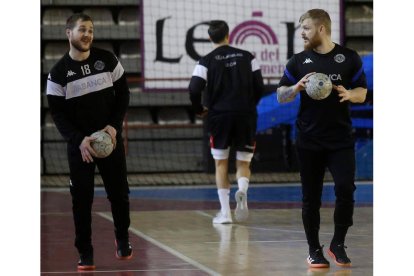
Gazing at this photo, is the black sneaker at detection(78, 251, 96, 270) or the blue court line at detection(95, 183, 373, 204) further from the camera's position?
the blue court line at detection(95, 183, 373, 204)

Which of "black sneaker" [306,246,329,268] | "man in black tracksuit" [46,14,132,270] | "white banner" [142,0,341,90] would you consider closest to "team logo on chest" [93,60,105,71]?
"man in black tracksuit" [46,14,132,270]

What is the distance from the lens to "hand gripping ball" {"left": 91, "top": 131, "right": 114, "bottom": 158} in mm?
A: 7318

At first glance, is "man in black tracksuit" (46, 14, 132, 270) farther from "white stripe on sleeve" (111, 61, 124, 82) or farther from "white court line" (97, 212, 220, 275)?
"white court line" (97, 212, 220, 275)

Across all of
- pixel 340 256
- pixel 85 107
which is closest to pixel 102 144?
pixel 85 107

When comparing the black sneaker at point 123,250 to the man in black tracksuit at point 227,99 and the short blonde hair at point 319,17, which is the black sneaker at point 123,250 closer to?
the short blonde hair at point 319,17

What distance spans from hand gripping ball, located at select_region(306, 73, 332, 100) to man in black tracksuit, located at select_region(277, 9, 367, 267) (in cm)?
14

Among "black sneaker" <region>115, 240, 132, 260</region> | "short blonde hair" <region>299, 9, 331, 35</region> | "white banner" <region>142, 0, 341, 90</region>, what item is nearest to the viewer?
"short blonde hair" <region>299, 9, 331, 35</region>

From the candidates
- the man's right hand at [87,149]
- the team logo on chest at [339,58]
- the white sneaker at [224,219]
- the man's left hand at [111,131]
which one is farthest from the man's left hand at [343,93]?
the white sneaker at [224,219]

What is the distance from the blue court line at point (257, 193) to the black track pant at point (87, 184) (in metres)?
5.30

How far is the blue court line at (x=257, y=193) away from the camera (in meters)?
13.1

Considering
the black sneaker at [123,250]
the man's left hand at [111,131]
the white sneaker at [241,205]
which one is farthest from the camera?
the white sneaker at [241,205]

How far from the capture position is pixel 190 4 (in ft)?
59.9

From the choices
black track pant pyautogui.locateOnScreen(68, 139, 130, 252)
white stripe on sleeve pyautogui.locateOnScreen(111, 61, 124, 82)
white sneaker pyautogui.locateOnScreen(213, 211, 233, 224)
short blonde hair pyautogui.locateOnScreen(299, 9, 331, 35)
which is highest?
short blonde hair pyautogui.locateOnScreen(299, 9, 331, 35)

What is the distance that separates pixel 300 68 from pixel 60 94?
167 cm
